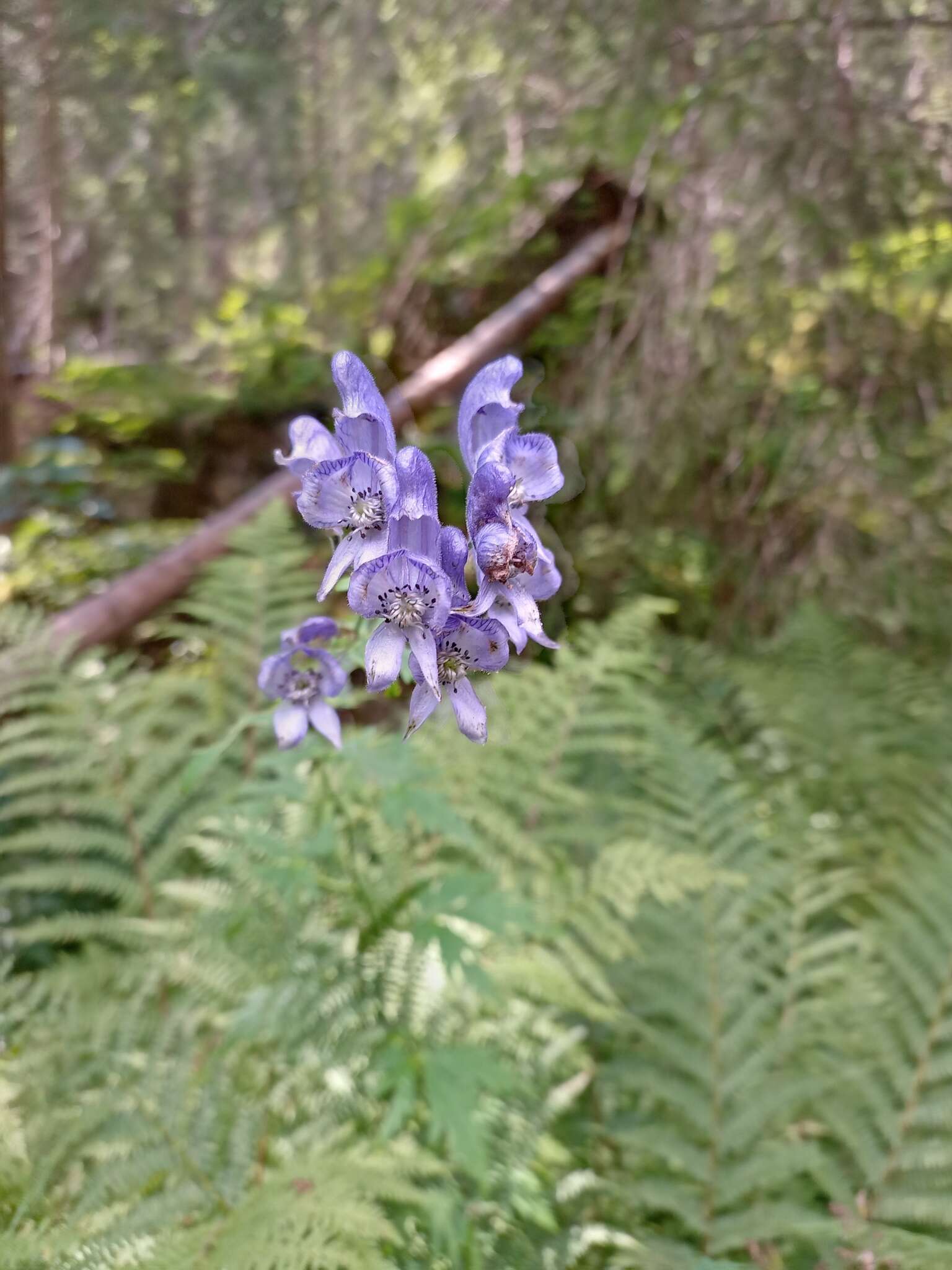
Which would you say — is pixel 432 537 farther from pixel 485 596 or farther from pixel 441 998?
pixel 441 998

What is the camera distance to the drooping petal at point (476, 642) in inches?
41.3

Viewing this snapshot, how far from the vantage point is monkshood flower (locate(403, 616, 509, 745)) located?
105 cm

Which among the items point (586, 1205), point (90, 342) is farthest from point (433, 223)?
point (90, 342)

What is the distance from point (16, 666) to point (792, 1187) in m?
2.60

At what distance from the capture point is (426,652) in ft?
3.27

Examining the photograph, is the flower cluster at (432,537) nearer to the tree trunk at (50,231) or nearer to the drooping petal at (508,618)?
the drooping petal at (508,618)

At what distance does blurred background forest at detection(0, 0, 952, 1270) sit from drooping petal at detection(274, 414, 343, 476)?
1.16 ft

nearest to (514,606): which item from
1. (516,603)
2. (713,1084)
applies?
(516,603)

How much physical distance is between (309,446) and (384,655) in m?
0.40

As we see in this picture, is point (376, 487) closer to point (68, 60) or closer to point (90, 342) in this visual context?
point (68, 60)

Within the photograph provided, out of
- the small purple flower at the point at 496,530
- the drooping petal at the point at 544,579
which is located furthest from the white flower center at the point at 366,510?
the drooping petal at the point at 544,579

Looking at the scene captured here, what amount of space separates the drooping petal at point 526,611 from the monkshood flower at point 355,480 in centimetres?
18

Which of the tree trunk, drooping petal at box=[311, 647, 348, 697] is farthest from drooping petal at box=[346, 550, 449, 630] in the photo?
the tree trunk

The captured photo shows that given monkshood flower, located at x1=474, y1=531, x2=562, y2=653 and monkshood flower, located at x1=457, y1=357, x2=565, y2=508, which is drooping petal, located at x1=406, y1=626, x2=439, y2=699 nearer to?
monkshood flower, located at x1=474, y1=531, x2=562, y2=653
